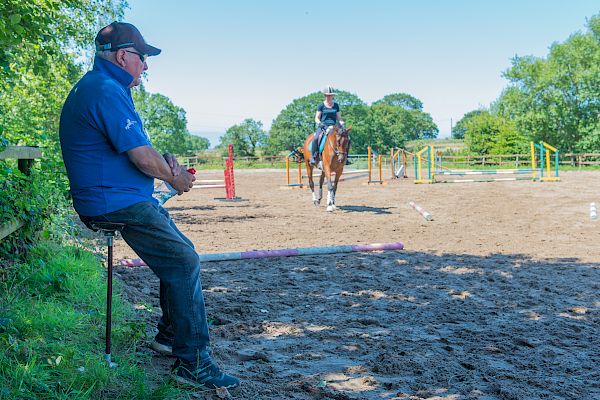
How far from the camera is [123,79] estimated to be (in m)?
3.06

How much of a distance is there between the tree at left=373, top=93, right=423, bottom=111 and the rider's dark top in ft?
347

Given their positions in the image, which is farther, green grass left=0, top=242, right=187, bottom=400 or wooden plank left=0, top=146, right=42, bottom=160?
wooden plank left=0, top=146, right=42, bottom=160

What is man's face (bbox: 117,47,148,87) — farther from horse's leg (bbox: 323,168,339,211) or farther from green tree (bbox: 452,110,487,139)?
green tree (bbox: 452,110,487,139)

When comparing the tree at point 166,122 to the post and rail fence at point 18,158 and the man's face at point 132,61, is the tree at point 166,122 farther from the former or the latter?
the man's face at point 132,61

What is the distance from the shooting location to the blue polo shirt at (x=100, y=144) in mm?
2822

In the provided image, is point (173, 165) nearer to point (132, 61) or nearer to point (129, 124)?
point (129, 124)

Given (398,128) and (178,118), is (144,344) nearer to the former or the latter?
(178,118)

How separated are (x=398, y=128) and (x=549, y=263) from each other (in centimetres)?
8160

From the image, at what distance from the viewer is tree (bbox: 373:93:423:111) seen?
11712 centimetres

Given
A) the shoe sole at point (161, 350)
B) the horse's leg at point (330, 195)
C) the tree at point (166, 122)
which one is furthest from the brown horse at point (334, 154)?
the tree at point (166, 122)

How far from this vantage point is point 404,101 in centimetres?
11781

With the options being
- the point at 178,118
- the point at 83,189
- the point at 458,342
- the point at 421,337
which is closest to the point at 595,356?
the point at 458,342

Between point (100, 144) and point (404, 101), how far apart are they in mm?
118753

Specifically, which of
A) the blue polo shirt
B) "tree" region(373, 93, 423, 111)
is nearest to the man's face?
the blue polo shirt
